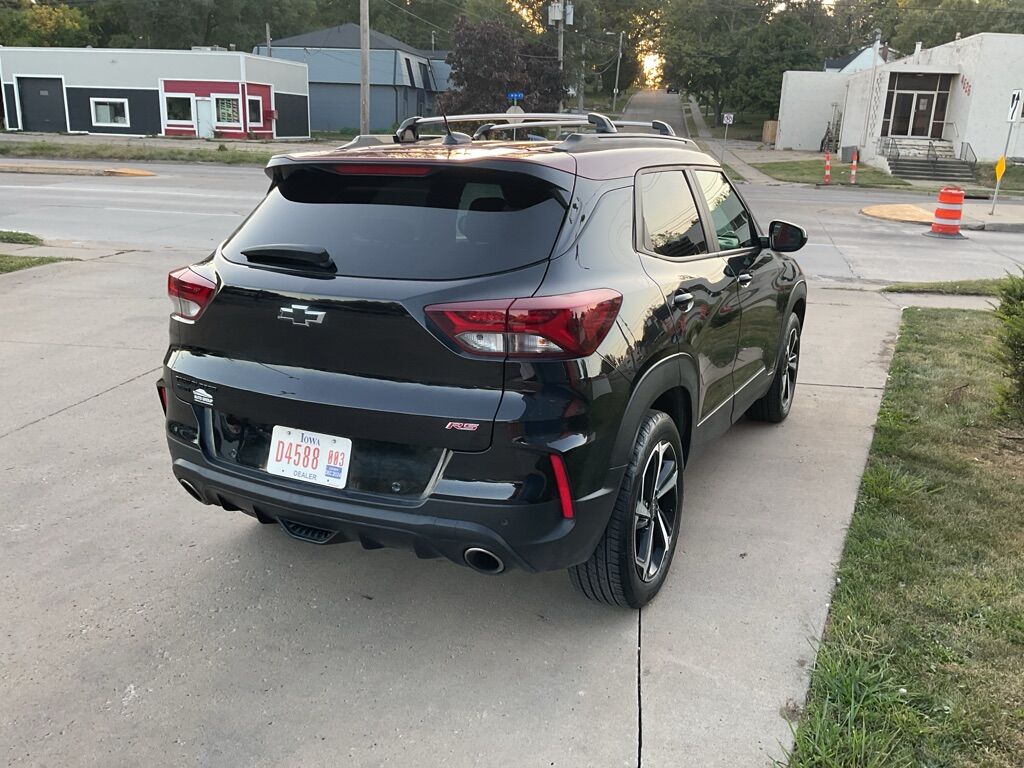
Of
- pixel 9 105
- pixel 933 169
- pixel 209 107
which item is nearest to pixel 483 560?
pixel 933 169

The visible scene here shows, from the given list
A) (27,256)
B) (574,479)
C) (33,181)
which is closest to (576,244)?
(574,479)

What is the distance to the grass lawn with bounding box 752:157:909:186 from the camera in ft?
101

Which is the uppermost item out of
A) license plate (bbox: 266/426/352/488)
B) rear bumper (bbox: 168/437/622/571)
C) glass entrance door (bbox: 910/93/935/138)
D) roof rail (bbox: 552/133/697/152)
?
glass entrance door (bbox: 910/93/935/138)

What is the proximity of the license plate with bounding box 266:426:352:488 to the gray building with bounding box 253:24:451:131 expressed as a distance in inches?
2097

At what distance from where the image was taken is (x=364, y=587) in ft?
11.8

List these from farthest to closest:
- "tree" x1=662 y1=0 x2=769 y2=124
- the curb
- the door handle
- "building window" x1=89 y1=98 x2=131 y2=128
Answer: "tree" x1=662 y1=0 x2=769 y2=124
"building window" x1=89 y1=98 x2=131 y2=128
the curb
the door handle

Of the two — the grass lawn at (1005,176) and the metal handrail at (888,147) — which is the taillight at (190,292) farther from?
the metal handrail at (888,147)

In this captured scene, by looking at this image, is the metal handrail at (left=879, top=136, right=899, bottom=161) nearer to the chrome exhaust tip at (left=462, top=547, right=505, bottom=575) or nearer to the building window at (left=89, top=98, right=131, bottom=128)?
the building window at (left=89, top=98, right=131, bottom=128)

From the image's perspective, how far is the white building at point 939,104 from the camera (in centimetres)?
3409

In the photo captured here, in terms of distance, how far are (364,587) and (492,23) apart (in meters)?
38.6

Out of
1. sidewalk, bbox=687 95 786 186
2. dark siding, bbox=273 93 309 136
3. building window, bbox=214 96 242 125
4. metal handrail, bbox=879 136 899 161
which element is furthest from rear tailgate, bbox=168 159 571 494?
dark siding, bbox=273 93 309 136

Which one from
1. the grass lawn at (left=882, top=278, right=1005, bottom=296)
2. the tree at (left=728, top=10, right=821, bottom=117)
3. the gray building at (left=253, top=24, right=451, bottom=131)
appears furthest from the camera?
the tree at (left=728, top=10, right=821, bottom=117)

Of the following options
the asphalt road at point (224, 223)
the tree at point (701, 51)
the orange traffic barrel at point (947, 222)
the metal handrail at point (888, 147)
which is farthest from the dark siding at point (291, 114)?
the orange traffic barrel at point (947, 222)

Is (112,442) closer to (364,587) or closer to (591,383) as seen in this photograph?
(364,587)
